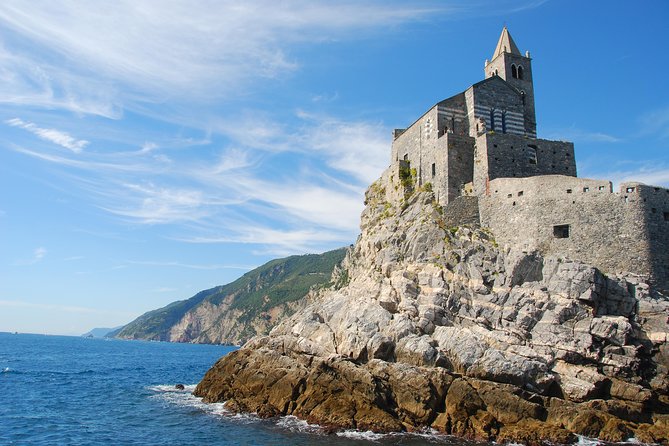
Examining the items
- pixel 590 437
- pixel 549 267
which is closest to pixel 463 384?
pixel 590 437

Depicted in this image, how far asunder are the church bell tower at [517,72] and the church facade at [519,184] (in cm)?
9

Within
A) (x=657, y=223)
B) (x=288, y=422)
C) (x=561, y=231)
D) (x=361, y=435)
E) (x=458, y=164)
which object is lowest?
(x=361, y=435)

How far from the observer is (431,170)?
140ft

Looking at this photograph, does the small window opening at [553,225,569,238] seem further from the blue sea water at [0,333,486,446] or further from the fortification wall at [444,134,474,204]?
the blue sea water at [0,333,486,446]

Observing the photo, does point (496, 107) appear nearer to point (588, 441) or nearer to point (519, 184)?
point (519, 184)

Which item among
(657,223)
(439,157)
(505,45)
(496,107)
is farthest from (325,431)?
(505,45)

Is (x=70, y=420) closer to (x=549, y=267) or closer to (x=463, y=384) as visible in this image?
(x=463, y=384)

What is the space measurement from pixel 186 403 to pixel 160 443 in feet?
34.8

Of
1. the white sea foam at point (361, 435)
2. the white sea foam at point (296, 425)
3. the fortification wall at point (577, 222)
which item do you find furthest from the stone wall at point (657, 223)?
the white sea foam at point (296, 425)

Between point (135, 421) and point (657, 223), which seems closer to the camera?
point (135, 421)

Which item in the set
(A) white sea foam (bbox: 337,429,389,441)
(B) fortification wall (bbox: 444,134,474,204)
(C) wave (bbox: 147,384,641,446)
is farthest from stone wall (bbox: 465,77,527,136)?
(A) white sea foam (bbox: 337,429,389,441)

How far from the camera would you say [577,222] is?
116 ft

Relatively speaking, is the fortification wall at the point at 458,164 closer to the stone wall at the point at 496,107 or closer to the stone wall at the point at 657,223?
the stone wall at the point at 496,107

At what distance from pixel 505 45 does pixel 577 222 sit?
20735 millimetres
